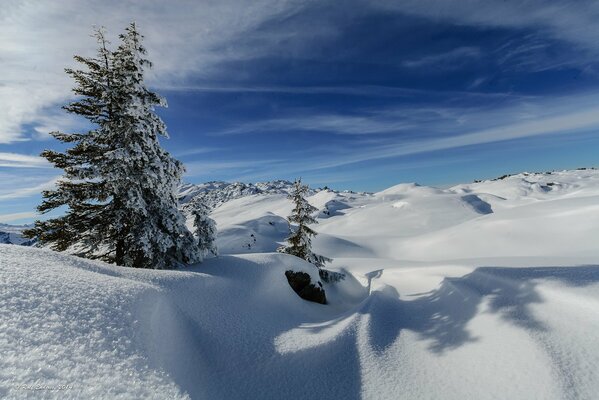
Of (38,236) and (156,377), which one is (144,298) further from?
(38,236)

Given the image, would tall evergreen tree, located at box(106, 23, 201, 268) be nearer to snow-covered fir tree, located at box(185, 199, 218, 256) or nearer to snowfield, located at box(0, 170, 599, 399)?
snow-covered fir tree, located at box(185, 199, 218, 256)

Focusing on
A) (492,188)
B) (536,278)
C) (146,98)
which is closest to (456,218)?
(536,278)

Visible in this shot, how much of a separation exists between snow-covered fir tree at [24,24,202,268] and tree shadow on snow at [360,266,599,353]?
27.3ft

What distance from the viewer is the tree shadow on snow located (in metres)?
8.48

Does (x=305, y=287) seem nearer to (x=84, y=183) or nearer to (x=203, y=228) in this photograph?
(x=203, y=228)

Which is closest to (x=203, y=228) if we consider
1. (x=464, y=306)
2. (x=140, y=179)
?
(x=140, y=179)

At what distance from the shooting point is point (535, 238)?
80.6ft

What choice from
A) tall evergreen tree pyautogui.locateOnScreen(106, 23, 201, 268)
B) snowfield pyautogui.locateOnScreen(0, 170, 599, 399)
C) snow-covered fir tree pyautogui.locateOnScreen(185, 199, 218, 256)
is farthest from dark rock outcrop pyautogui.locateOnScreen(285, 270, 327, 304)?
tall evergreen tree pyautogui.locateOnScreen(106, 23, 201, 268)

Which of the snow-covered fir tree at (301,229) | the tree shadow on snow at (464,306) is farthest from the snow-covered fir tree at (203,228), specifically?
the snow-covered fir tree at (301,229)

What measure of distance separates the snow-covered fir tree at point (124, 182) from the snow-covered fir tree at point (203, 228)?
850 millimetres

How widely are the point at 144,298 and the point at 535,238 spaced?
28.6 metres

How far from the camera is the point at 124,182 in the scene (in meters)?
12.3

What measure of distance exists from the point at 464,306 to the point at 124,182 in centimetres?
1338

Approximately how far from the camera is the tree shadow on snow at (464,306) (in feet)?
27.8
